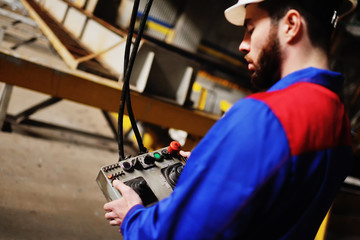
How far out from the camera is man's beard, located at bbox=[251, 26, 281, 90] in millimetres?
711

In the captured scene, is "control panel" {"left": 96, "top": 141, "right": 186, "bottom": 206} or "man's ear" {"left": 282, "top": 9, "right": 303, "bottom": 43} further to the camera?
"control panel" {"left": 96, "top": 141, "right": 186, "bottom": 206}

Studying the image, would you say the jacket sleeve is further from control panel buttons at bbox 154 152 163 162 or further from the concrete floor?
the concrete floor

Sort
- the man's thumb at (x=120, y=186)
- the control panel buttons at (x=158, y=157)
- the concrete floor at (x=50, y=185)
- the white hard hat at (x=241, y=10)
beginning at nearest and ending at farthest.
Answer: the man's thumb at (x=120, y=186) < the white hard hat at (x=241, y=10) < the control panel buttons at (x=158, y=157) < the concrete floor at (x=50, y=185)

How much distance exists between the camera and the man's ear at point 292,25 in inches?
26.3

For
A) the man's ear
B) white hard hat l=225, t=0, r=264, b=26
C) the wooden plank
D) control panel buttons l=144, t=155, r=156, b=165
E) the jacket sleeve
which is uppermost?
white hard hat l=225, t=0, r=264, b=26

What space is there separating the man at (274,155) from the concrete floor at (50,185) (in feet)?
4.54

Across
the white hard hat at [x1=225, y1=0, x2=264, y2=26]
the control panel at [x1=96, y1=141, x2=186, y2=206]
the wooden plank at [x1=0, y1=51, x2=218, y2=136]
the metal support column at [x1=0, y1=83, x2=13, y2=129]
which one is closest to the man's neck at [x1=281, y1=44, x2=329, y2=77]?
the white hard hat at [x1=225, y1=0, x2=264, y2=26]

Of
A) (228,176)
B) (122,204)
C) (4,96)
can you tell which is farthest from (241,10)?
(4,96)

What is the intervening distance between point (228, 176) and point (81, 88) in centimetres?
177

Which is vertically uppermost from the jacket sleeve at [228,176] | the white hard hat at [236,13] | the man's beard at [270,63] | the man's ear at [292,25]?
the white hard hat at [236,13]

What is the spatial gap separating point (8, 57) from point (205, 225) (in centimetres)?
192

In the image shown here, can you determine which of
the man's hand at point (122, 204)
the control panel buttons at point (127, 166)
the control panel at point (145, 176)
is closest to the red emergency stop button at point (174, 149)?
the control panel at point (145, 176)

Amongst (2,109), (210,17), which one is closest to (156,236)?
(2,109)

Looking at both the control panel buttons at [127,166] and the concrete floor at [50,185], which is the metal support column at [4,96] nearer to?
the concrete floor at [50,185]
